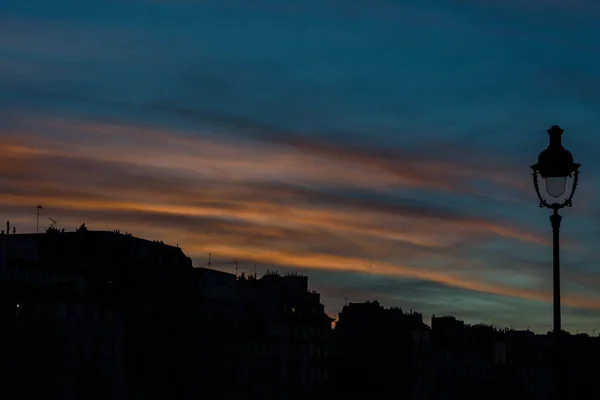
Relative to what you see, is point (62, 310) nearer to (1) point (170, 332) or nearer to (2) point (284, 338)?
(1) point (170, 332)

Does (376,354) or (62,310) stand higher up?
(62,310)

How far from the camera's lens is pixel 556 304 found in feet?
64.1

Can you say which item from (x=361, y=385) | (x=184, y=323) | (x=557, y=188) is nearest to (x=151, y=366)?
(x=184, y=323)

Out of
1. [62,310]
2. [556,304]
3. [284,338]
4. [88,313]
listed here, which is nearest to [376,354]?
[284,338]

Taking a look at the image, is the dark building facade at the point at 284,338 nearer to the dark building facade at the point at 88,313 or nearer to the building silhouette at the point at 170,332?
the building silhouette at the point at 170,332

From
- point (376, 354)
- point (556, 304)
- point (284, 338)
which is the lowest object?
point (556, 304)

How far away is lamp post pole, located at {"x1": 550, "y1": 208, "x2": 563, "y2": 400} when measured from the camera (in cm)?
1891

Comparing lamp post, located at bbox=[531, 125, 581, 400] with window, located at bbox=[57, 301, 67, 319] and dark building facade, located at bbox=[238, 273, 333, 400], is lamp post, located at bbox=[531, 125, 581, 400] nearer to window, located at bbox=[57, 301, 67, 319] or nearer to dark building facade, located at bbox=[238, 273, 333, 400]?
window, located at bbox=[57, 301, 67, 319]

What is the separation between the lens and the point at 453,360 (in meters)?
198

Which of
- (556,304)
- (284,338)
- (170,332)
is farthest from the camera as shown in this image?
(284,338)

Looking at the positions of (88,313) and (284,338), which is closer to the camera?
(88,313)

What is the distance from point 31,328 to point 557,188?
278ft

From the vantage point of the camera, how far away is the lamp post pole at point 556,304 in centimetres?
1891

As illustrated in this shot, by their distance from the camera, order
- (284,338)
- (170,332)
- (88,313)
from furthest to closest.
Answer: (284,338)
(170,332)
(88,313)
